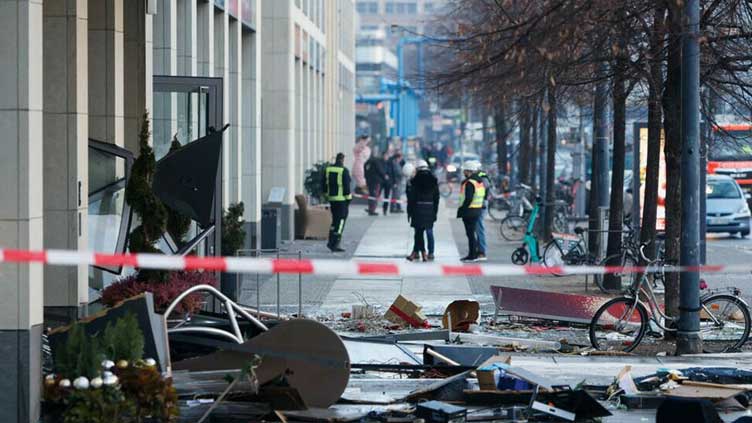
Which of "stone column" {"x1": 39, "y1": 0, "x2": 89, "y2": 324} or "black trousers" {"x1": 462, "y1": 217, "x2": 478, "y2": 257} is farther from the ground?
"stone column" {"x1": 39, "y1": 0, "x2": 89, "y2": 324}

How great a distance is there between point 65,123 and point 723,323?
665 centimetres

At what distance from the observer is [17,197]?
8555mm

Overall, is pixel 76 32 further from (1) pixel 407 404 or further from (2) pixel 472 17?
(2) pixel 472 17

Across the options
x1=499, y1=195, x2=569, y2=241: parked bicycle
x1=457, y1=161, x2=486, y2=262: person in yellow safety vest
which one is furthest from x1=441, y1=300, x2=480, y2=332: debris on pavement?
x1=499, y1=195, x2=569, y2=241: parked bicycle

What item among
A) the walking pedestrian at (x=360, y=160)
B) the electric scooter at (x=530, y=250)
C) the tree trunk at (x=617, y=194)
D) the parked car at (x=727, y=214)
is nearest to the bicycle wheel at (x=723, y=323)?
the tree trunk at (x=617, y=194)

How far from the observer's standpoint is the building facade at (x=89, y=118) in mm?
8539

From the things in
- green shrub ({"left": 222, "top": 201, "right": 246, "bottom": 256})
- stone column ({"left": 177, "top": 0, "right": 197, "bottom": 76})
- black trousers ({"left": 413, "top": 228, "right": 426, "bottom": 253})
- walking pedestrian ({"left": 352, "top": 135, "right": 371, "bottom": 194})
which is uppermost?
stone column ({"left": 177, "top": 0, "right": 197, "bottom": 76})

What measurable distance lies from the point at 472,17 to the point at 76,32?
88.8 ft

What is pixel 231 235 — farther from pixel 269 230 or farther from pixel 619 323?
pixel 269 230

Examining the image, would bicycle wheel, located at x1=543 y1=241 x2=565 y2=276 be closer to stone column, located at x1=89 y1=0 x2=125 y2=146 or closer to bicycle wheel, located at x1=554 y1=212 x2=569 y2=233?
bicycle wheel, located at x1=554 y1=212 x2=569 y2=233

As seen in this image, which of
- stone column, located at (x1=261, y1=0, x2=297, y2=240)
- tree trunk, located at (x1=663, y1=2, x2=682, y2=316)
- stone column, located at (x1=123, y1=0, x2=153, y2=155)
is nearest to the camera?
stone column, located at (x1=123, y1=0, x2=153, y2=155)

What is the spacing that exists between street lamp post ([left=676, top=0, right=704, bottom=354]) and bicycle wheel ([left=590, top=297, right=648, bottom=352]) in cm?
47

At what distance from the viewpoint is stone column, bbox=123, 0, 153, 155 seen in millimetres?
14594

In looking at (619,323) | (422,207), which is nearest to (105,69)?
(619,323)
